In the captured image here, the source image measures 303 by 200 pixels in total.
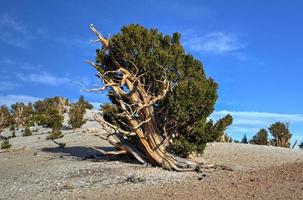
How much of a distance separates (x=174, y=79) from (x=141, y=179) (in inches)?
213

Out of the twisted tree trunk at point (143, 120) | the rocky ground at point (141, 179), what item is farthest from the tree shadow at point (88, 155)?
the twisted tree trunk at point (143, 120)

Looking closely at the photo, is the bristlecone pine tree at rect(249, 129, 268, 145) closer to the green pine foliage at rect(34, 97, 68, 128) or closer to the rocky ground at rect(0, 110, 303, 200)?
the rocky ground at rect(0, 110, 303, 200)

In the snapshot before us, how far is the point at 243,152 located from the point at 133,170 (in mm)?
9368

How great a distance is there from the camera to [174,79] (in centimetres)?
1958

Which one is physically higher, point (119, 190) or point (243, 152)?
point (243, 152)

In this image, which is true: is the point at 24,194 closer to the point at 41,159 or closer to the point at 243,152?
the point at 41,159

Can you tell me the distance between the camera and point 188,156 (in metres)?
20.2

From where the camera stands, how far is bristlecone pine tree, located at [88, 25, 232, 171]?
61.0ft

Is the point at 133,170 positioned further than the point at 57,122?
No

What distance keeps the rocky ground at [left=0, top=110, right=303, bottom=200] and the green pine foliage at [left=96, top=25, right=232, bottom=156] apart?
1.77 m

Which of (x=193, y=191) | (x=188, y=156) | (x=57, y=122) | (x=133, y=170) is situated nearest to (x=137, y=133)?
(x=133, y=170)

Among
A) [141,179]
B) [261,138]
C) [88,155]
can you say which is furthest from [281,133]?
[141,179]

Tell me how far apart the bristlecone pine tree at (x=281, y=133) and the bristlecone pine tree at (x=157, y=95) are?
57.3 ft

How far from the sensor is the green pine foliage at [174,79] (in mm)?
18641
